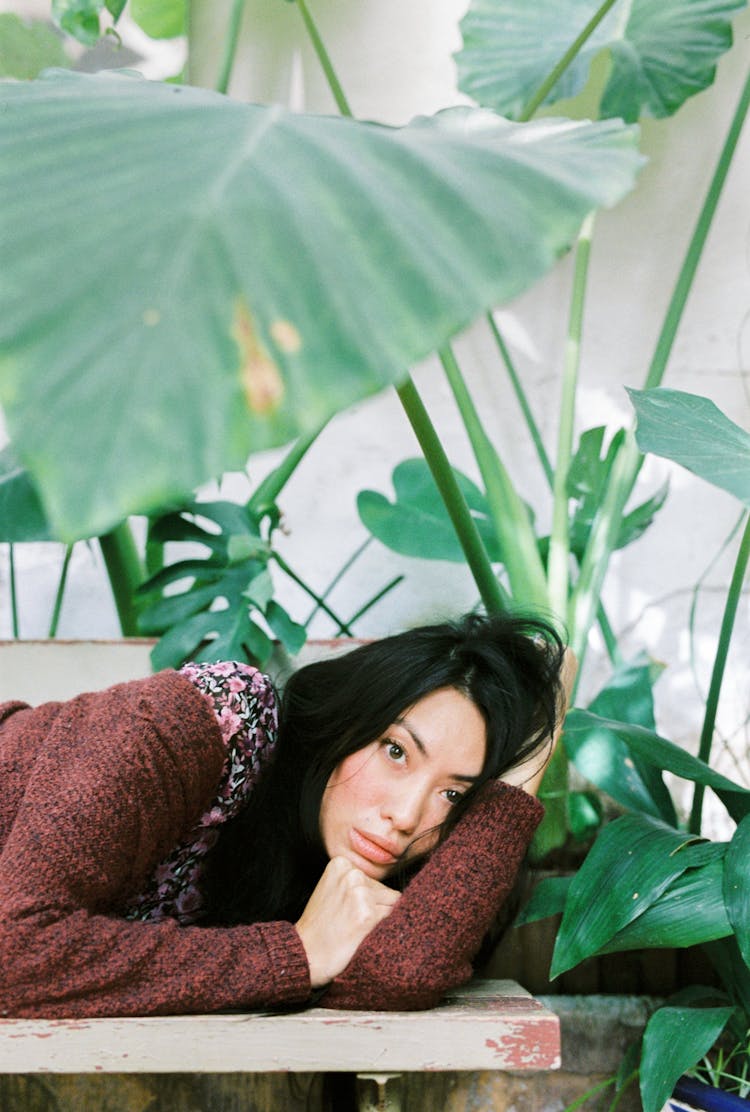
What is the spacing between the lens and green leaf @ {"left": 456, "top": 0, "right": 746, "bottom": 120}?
1620mm

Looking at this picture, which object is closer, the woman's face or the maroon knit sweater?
the maroon knit sweater

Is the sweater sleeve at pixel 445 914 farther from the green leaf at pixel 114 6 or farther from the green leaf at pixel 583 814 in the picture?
the green leaf at pixel 114 6

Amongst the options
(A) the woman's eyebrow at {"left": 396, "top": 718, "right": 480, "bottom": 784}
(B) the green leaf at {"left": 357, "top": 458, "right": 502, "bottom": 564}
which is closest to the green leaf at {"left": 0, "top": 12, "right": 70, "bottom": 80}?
(B) the green leaf at {"left": 357, "top": 458, "right": 502, "bottom": 564}

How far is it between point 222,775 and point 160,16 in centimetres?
128

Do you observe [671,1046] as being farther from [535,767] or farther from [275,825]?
[275,825]

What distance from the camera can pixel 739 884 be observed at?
40.1 inches

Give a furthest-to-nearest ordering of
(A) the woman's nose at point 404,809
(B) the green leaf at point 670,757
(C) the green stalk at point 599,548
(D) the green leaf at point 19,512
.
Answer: (C) the green stalk at point 599,548 → (D) the green leaf at point 19,512 → (B) the green leaf at point 670,757 → (A) the woman's nose at point 404,809

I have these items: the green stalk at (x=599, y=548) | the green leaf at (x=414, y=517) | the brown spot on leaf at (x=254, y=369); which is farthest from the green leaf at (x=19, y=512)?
the brown spot on leaf at (x=254, y=369)

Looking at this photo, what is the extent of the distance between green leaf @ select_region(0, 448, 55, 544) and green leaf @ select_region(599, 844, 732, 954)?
76 centimetres

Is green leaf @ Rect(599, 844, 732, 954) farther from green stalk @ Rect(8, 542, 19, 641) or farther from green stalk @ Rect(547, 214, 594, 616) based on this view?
green stalk @ Rect(8, 542, 19, 641)

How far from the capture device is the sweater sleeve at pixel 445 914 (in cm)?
89

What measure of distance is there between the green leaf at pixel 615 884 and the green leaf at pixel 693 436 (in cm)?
46

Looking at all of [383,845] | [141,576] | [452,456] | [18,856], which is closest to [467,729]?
[383,845]

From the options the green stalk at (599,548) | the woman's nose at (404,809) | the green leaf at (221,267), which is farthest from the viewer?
the green stalk at (599,548)
